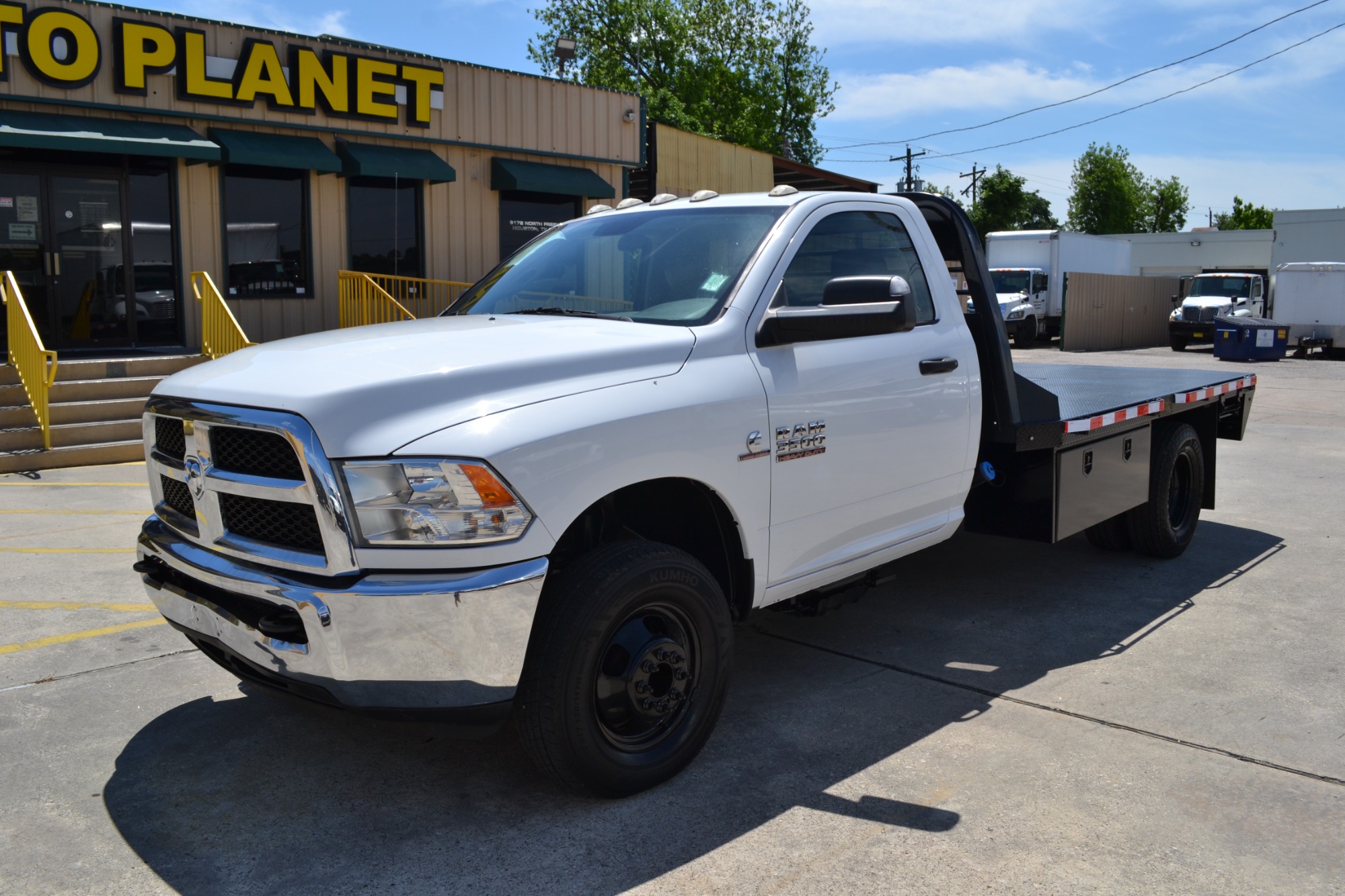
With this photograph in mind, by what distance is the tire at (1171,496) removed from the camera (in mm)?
6555

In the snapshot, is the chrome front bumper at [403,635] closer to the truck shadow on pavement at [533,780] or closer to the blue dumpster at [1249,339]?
the truck shadow on pavement at [533,780]

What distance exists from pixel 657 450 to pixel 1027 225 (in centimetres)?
7661

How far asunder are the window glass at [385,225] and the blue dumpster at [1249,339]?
22241 millimetres

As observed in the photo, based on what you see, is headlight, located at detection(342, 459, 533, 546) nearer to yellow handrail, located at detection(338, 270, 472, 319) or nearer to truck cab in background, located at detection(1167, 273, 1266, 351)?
yellow handrail, located at detection(338, 270, 472, 319)

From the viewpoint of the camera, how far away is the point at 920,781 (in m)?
3.67

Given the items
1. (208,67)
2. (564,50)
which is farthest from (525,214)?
(208,67)

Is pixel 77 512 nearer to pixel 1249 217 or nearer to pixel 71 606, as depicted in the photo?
pixel 71 606

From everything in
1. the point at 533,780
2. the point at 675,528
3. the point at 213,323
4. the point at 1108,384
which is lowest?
the point at 533,780

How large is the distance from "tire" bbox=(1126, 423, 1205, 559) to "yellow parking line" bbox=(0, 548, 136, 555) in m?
6.41

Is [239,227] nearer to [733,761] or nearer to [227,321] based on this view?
[227,321]

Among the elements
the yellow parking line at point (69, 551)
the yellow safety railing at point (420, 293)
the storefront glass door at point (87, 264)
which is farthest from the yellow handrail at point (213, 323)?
the yellow parking line at point (69, 551)

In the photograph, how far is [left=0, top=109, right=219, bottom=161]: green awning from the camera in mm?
12297

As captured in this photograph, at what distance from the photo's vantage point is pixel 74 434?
10.8 metres

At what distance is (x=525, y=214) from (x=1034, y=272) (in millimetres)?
21142
